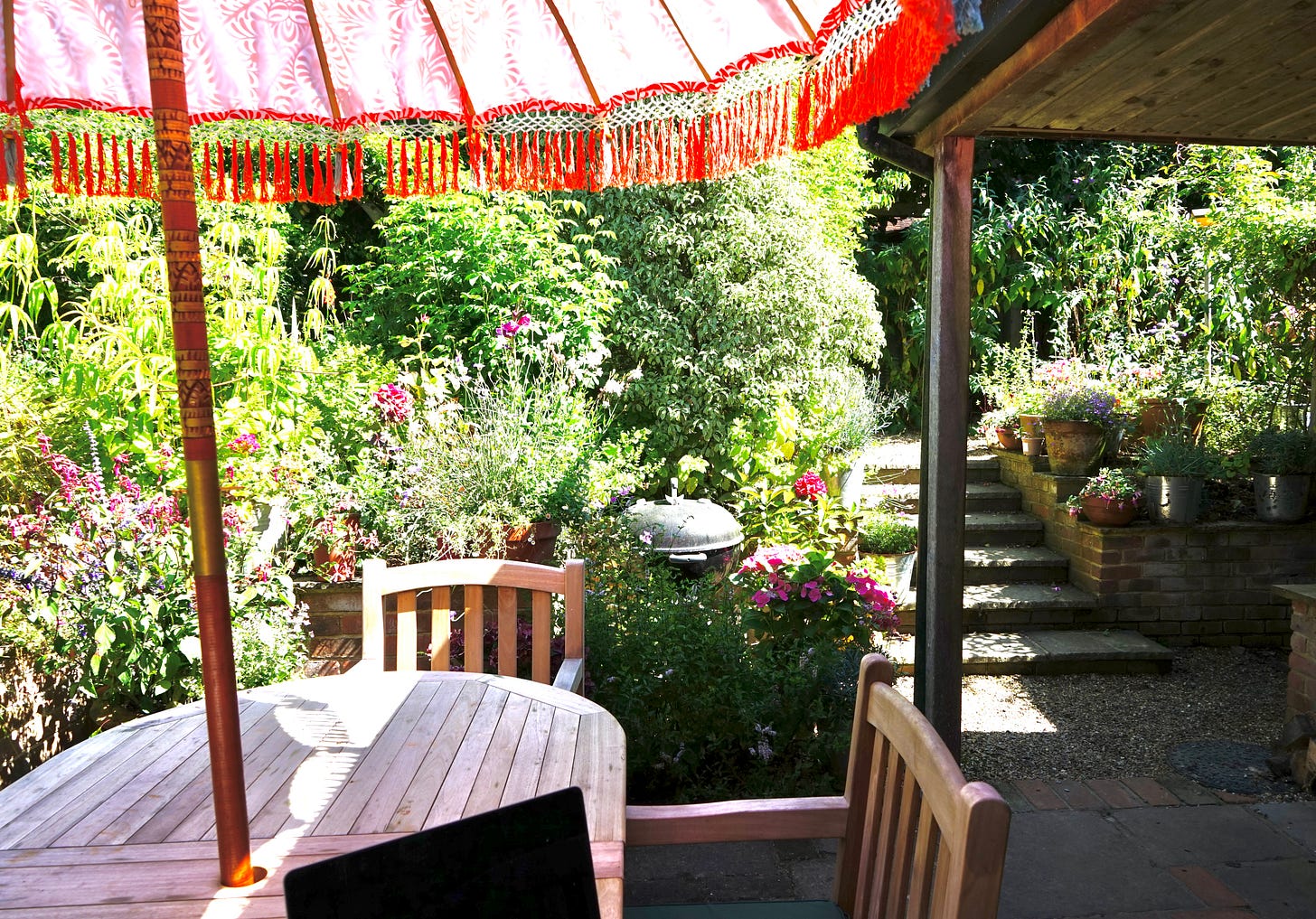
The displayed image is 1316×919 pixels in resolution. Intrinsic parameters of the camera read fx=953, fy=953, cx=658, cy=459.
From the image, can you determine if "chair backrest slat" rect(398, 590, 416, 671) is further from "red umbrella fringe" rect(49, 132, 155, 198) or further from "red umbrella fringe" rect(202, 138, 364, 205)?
"red umbrella fringe" rect(49, 132, 155, 198)

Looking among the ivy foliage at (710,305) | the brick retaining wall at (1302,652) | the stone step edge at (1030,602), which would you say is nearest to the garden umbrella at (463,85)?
the brick retaining wall at (1302,652)

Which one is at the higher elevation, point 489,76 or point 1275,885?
point 489,76

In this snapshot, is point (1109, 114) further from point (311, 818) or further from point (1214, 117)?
point (311, 818)

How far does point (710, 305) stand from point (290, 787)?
526 centimetres

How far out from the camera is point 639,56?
191cm

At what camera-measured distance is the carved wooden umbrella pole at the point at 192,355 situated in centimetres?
107

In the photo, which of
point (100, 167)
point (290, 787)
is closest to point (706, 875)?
point (290, 787)

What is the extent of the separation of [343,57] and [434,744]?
145 centimetres

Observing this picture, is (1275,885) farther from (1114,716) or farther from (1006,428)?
(1006,428)

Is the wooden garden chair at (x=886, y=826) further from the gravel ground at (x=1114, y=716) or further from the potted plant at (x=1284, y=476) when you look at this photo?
the potted plant at (x=1284, y=476)

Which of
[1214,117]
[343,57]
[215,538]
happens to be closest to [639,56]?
[343,57]

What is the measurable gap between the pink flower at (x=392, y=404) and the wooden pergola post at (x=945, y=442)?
2.33 meters

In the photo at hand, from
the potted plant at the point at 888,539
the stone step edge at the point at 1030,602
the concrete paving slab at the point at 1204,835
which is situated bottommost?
the concrete paving slab at the point at 1204,835

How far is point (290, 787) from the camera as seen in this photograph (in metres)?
1.55
